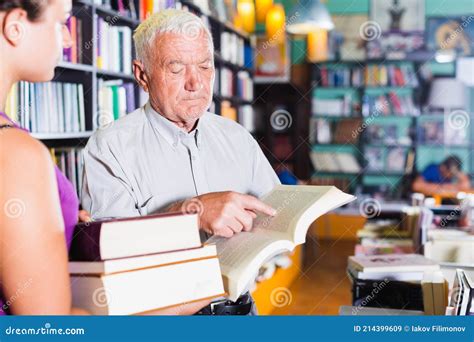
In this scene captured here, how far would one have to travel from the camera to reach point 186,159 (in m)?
1.55

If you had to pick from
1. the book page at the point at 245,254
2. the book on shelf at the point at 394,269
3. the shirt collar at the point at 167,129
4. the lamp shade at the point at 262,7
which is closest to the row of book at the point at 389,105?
the lamp shade at the point at 262,7

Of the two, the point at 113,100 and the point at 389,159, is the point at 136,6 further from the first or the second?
the point at 389,159

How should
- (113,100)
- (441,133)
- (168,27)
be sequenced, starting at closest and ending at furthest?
(168,27)
(113,100)
(441,133)

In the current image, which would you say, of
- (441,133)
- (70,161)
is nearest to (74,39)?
(70,161)

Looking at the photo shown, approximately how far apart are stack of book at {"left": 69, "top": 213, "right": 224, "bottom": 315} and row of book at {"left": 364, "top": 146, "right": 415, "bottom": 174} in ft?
19.6

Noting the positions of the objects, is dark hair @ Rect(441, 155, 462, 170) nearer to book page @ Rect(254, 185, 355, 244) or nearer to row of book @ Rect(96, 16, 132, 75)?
row of book @ Rect(96, 16, 132, 75)

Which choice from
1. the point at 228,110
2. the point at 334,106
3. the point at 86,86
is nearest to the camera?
the point at 86,86

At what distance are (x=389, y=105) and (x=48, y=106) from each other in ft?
16.0

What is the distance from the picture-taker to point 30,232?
0.85 m

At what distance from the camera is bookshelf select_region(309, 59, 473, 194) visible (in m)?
6.74
